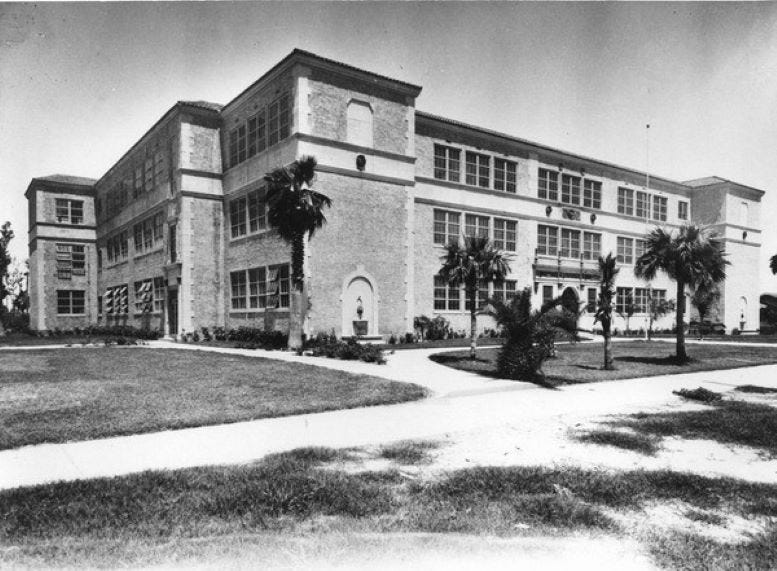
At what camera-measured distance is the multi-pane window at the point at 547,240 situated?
34.1 metres

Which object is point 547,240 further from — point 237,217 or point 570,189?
point 237,217

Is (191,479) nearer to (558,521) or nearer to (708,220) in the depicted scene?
(558,521)

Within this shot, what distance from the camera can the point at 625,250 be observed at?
39.5 m

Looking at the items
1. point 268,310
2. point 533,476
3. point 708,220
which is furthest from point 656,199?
point 533,476

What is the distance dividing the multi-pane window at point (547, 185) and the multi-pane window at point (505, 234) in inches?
135

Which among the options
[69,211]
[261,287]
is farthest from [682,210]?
[69,211]

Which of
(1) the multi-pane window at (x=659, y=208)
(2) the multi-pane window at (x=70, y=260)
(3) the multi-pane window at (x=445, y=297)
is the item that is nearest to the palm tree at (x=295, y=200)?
(3) the multi-pane window at (x=445, y=297)

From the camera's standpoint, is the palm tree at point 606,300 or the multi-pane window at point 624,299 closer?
the palm tree at point 606,300

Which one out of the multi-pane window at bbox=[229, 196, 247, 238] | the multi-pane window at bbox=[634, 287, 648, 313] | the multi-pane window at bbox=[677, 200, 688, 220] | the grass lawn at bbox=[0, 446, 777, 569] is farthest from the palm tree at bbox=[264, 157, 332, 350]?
the multi-pane window at bbox=[677, 200, 688, 220]

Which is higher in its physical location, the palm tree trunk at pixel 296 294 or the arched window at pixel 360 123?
the arched window at pixel 360 123

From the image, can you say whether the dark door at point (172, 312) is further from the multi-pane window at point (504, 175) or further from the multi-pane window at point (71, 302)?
the multi-pane window at point (504, 175)

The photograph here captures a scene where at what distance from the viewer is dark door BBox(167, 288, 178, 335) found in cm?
3020

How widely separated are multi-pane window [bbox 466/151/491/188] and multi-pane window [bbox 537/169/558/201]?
4.67m

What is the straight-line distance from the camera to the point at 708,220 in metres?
43.5
